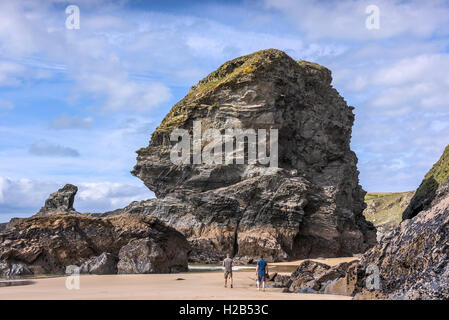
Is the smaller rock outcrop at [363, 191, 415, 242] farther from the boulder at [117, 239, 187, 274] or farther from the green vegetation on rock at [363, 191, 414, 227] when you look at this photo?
the boulder at [117, 239, 187, 274]

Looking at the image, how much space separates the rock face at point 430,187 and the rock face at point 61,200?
3664 cm

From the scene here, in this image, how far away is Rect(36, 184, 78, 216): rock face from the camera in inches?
2047

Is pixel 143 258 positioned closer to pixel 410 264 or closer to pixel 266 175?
pixel 410 264

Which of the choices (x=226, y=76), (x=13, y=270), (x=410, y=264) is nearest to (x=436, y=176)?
(x=410, y=264)

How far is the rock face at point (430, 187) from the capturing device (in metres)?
29.4

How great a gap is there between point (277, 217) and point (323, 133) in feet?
46.5

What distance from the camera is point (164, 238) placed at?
26.2 metres

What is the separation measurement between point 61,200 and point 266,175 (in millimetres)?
24759

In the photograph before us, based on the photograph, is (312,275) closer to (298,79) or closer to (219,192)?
(219,192)

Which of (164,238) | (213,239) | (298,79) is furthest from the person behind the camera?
(298,79)

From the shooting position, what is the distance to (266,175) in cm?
4356

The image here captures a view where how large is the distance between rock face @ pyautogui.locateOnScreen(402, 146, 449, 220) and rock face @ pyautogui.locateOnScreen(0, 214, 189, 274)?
1579 cm

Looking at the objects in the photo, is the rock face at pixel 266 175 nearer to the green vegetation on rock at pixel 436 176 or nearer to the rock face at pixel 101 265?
the green vegetation on rock at pixel 436 176
